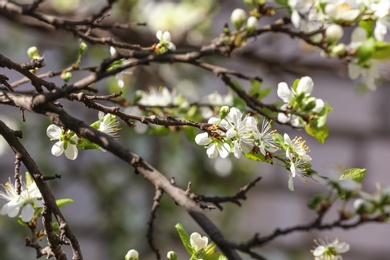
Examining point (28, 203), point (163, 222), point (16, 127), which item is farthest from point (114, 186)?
point (28, 203)

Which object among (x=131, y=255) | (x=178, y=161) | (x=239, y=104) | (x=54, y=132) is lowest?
(x=131, y=255)

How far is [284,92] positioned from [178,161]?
1182 mm

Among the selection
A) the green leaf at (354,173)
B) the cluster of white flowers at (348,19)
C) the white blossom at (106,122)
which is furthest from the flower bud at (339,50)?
the white blossom at (106,122)

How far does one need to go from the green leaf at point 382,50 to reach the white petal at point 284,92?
0.09 metres

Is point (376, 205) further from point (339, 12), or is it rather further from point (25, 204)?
point (25, 204)

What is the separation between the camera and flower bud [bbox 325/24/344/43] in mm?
596

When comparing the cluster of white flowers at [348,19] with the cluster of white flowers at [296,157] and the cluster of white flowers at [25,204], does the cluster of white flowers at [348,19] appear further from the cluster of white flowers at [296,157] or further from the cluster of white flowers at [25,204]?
the cluster of white flowers at [25,204]

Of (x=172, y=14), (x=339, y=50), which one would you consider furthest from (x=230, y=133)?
(x=172, y=14)

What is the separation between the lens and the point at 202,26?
5.55 feet

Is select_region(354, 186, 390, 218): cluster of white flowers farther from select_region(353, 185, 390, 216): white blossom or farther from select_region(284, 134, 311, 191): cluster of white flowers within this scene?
select_region(284, 134, 311, 191): cluster of white flowers

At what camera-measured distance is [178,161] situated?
1.81 meters

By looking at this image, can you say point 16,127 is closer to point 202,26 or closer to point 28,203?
point 202,26

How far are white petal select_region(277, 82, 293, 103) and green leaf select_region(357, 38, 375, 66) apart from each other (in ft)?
0.25

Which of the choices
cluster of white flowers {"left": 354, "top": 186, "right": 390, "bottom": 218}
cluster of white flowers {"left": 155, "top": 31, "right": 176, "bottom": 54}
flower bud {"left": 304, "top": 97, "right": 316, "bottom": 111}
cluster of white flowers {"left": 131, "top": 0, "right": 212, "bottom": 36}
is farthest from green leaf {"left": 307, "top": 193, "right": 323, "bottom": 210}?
cluster of white flowers {"left": 131, "top": 0, "right": 212, "bottom": 36}
